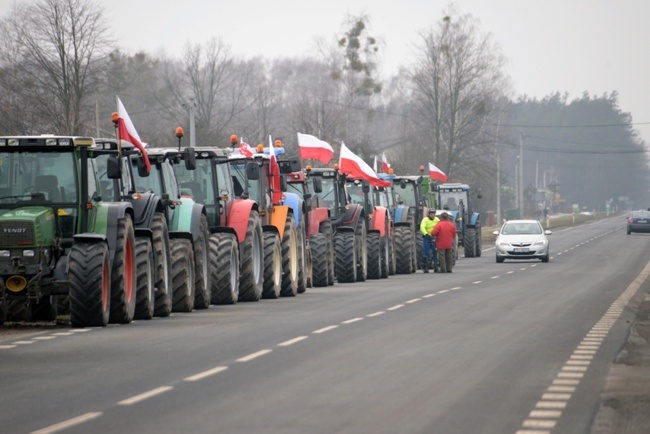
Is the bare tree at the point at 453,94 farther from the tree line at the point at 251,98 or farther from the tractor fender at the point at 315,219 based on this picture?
the tractor fender at the point at 315,219

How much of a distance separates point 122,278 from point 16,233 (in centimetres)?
157

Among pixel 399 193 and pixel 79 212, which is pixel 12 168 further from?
pixel 399 193

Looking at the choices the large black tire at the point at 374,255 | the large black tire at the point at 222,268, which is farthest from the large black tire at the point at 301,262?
the large black tire at the point at 374,255

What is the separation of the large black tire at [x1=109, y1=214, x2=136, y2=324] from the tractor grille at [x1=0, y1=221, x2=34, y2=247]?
1.29 metres

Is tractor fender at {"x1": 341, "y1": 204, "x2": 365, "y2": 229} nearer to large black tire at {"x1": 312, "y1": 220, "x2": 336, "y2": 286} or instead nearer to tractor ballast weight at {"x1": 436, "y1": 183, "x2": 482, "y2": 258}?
large black tire at {"x1": 312, "y1": 220, "x2": 336, "y2": 286}

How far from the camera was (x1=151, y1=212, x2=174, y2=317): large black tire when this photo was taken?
2073cm

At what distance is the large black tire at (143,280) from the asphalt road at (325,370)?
403mm

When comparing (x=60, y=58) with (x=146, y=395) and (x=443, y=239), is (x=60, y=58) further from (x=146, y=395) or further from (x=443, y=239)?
(x=146, y=395)

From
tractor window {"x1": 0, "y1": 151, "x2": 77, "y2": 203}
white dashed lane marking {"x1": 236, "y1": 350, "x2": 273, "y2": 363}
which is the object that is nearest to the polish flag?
tractor window {"x1": 0, "y1": 151, "x2": 77, "y2": 203}

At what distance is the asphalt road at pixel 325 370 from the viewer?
9.96m

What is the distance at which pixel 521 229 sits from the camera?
4897 centimetres

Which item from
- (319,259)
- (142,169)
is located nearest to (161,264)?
(142,169)

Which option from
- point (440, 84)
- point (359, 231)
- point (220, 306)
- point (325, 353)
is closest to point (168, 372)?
point (325, 353)

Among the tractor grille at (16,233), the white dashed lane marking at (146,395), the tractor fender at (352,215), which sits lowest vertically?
the white dashed lane marking at (146,395)
